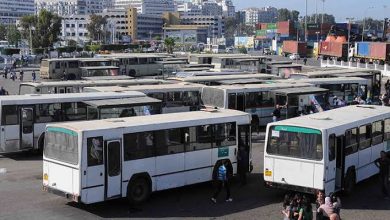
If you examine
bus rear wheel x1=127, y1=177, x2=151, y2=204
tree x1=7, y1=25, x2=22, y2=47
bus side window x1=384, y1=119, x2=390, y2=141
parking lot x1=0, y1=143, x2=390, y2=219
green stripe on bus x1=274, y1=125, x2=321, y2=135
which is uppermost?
tree x1=7, y1=25, x2=22, y2=47

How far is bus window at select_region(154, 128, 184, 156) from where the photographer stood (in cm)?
1534

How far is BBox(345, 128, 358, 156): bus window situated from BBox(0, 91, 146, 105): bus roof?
1092cm

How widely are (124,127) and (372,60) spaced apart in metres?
71.0

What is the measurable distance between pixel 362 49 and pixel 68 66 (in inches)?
1778

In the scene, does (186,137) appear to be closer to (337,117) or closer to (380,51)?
(337,117)

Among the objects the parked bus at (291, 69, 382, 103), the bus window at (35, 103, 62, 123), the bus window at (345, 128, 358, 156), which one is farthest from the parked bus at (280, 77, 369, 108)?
the bus window at (345, 128, 358, 156)

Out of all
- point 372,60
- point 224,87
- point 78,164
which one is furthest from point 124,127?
point 372,60

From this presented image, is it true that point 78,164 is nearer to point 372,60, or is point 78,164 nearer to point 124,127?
point 124,127

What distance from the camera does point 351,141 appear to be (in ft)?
53.1

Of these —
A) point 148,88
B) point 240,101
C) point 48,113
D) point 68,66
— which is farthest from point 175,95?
point 68,66

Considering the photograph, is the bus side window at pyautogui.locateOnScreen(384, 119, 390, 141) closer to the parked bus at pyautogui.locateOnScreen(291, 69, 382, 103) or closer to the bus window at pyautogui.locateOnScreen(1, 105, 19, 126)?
the bus window at pyautogui.locateOnScreen(1, 105, 19, 126)

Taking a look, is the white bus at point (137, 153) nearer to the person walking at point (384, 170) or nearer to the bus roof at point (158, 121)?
the bus roof at point (158, 121)

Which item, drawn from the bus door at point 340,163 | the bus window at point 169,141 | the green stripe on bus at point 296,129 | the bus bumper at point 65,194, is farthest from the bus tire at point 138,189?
the bus door at point 340,163

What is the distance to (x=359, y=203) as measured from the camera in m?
15.8
